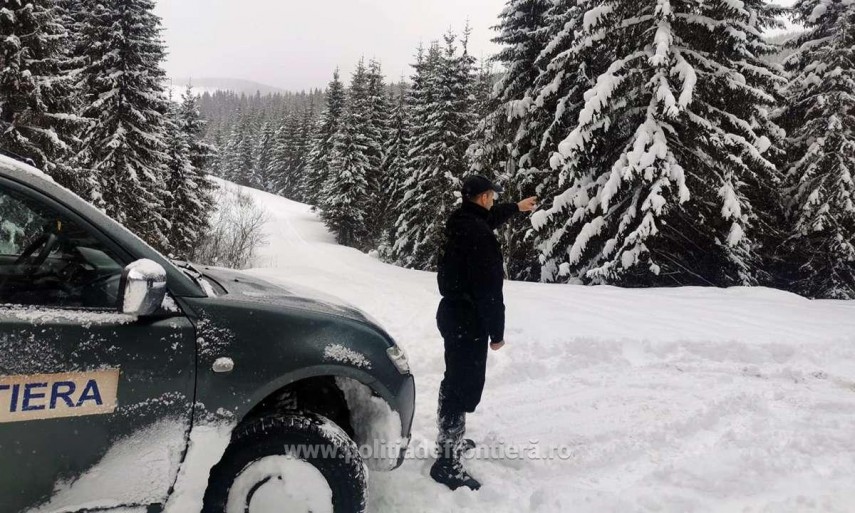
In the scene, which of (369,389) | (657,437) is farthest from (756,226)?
(369,389)

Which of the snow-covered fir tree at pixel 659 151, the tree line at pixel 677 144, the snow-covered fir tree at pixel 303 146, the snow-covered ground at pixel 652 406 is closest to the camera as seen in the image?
the snow-covered ground at pixel 652 406

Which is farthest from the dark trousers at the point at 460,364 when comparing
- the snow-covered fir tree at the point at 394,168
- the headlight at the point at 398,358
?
the snow-covered fir tree at the point at 394,168

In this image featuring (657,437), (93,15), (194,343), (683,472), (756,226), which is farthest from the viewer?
(93,15)

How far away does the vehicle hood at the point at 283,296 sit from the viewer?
2.64 m

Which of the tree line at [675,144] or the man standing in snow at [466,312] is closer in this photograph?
the man standing in snow at [466,312]

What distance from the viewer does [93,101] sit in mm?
19406

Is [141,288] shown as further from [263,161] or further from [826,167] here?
[263,161]

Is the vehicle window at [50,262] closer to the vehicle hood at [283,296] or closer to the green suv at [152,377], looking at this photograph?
the green suv at [152,377]

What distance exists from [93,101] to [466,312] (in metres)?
21.5

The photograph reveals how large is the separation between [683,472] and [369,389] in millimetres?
2374

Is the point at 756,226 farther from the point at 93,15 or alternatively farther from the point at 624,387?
the point at 93,15

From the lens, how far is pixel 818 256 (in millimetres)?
15453

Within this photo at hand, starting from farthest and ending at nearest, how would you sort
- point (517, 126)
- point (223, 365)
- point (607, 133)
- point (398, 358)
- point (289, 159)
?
point (289, 159)
point (517, 126)
point (607, 133)
point (398, 358)
point (223, 365)

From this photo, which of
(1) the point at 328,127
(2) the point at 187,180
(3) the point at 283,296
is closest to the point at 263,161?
(1) the point at 328,127
